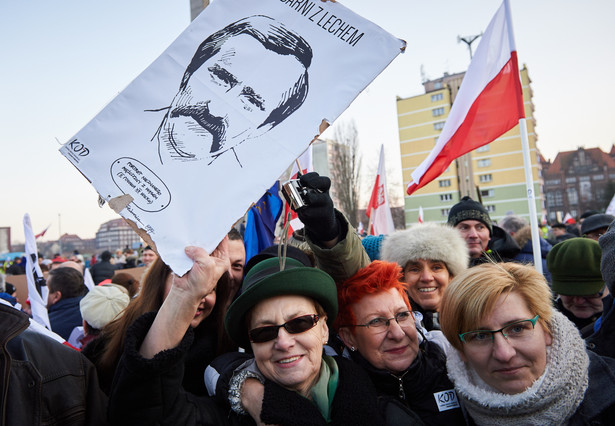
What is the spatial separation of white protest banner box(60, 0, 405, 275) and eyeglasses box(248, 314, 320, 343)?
1.72 feet

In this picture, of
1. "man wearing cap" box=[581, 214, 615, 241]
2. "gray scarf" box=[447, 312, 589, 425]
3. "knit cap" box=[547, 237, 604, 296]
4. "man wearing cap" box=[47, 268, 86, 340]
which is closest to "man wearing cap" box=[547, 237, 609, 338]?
"knit cap" box=[547, 237, 604, 296]

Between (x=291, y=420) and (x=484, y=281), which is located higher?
(x=484, y=281)

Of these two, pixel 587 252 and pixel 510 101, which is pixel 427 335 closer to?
pixel 587 252

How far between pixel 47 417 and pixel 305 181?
1342mm

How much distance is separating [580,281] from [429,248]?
107 centimetres

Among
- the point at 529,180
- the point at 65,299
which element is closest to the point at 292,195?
the point at 529,180

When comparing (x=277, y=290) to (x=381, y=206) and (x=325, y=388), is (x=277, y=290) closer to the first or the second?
(x=325, y=388)

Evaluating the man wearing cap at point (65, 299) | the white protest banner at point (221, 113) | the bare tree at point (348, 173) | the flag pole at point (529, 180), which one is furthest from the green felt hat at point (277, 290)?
the bare tree at point (348, 173)

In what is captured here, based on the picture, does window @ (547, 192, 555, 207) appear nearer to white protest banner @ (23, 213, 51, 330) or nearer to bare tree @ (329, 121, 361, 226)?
bare tree @ (329, 121, 361, 226)

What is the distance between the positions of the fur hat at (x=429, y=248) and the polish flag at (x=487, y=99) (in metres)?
1.47

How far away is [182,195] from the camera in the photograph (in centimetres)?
156

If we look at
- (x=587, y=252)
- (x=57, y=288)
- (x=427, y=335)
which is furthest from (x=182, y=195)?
(x=57, y=288)

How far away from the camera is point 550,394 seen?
1.74 metres

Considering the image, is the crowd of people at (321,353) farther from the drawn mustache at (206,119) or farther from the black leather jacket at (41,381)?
the drawn mustache at (206,119)
